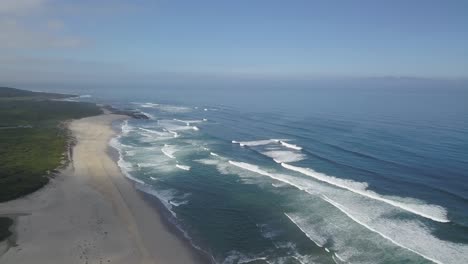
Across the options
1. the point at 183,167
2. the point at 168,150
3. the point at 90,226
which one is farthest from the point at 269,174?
the point at 90,226

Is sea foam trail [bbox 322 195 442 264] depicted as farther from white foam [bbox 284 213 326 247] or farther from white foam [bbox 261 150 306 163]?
white foam [bbox 261 150 306 163]

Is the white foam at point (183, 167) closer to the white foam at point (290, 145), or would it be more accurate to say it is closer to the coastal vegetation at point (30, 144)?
the coastal vegetation at point (30, 144)

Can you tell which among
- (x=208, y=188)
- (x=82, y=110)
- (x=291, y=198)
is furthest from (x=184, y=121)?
(x=291, y=198)

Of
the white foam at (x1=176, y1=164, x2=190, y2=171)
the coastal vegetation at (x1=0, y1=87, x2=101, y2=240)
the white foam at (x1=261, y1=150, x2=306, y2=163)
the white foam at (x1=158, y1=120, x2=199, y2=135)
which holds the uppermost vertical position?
the coastal vegetation at (x1=0, y1=87, x2=101, y2=240)

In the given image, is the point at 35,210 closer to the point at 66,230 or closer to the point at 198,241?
the point at 66,230

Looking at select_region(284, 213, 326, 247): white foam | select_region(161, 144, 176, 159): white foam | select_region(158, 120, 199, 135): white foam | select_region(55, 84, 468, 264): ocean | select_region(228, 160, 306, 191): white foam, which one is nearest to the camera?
select_region(55, 84, 468, 264): ocean

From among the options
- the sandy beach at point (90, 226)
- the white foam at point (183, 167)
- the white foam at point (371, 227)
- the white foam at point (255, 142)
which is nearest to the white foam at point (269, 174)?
the white foam at point (371, 227)

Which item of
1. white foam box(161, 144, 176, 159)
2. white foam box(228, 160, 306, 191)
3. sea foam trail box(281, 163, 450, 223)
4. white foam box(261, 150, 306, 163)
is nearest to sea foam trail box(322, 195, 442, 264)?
sea foam trail box(281, 163, 450, 223)
